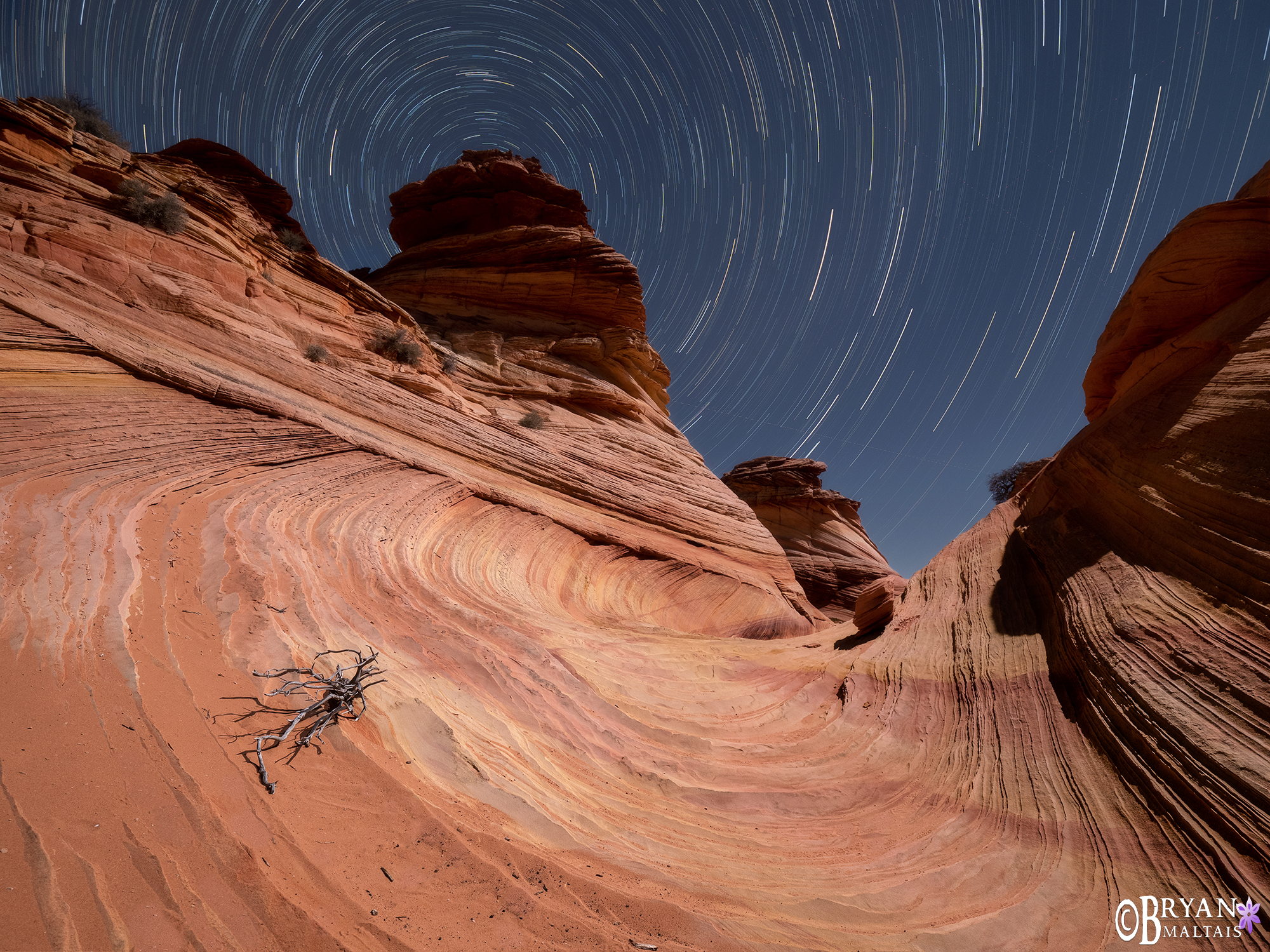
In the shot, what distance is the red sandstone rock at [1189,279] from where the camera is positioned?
7406mm

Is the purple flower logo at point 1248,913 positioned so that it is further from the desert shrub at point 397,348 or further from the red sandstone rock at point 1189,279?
the desert shrub at point 397,348

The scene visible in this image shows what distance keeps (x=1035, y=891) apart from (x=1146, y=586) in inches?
144

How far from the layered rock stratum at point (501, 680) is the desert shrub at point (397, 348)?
5.78 ft

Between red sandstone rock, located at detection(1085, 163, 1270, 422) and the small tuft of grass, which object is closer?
red sandstone rock, located at detection(1085, 163, 1270, 422)

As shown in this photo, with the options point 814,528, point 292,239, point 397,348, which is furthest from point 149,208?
point 814,528

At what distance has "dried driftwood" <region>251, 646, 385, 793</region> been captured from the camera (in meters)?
3.06

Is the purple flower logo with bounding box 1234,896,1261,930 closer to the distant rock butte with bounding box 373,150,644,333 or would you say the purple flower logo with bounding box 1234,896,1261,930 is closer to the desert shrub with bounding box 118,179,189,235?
the desert shrub with bounding box 118,179,189,235

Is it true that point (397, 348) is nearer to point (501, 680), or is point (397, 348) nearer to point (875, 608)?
point (501, 680)

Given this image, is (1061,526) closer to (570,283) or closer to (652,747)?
(652,747)

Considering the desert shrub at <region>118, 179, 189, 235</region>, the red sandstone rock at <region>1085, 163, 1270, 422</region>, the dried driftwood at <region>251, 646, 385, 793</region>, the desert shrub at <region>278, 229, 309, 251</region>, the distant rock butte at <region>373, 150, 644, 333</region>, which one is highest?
the distant rock butte at <region>373, 150, 644, 333</region>

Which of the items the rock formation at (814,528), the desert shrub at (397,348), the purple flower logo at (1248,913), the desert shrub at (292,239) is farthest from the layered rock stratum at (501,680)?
the rock formation at (814,528)

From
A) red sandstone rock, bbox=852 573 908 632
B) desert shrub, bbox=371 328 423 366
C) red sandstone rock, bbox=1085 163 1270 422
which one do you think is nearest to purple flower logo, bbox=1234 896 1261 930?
red sandstone rock, bbox=852 573 908 632

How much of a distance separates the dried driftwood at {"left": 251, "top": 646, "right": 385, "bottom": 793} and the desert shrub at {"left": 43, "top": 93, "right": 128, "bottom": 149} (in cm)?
1834

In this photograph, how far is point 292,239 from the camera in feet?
50.4
